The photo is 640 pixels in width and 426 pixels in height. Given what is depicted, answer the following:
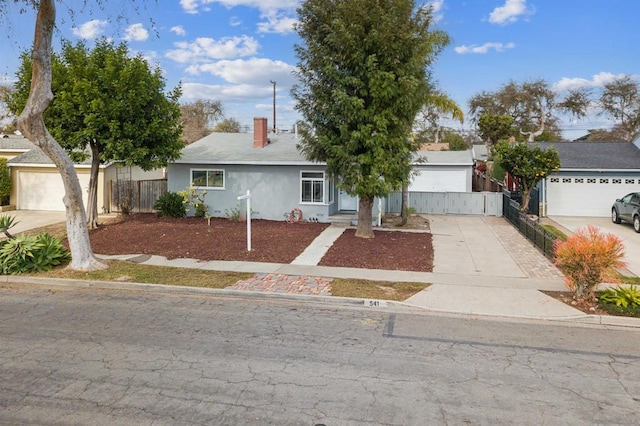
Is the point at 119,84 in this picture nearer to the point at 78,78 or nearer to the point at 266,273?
the point at 78,78

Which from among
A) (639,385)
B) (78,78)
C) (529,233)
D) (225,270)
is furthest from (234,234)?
(639,385)

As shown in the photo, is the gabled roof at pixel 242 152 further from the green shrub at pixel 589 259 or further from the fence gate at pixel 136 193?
the green shrub at pixel 589 259

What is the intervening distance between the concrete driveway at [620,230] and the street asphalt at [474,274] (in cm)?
235

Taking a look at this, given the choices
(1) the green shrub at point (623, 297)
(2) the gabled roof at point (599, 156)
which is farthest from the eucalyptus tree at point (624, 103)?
(1) the green shrub at point (623, 297)

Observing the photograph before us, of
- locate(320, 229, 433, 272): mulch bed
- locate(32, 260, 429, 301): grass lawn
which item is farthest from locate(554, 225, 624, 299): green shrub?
locate(320, 229, 433, 272): mulch bed

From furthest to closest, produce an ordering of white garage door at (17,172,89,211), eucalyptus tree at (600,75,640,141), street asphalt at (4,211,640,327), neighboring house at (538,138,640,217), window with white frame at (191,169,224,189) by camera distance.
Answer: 1. eucalyptus tree at (600,75,640,141)
2. white garage door at (17,172,89,211)
3. neighboring house at (538,138,640,217)
4. window with white frame at (191,169,224,189)
5. street asphalt at (4,211,640,327)

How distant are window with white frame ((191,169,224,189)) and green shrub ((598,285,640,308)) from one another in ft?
52.4

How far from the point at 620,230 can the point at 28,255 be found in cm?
2060

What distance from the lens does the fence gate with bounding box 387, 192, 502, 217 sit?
76.3 feet

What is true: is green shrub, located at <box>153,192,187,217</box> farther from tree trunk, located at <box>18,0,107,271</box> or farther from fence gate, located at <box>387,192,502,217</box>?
fence gate, located at <box>387,192,502,217</box>

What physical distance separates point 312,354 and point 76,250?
7882mm

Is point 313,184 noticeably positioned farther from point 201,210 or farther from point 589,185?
point 589,185

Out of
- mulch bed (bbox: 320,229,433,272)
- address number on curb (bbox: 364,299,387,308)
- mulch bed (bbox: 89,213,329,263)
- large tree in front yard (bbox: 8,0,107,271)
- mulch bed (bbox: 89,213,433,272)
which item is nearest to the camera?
address number on curb (bbox: 364,299,387,308)

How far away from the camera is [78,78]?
627 inches
